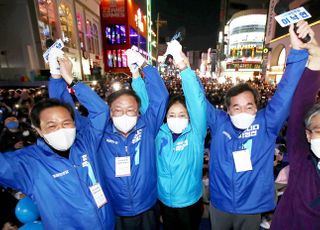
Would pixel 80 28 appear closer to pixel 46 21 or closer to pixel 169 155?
pixel 46 21

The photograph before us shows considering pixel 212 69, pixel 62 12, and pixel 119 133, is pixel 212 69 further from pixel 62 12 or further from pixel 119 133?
pixel 119 133

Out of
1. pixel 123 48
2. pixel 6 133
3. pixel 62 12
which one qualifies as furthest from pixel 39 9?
pixel 123 48

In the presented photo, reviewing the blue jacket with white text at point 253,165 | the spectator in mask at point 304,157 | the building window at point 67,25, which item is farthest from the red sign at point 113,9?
the spectator in mask at point 304,157

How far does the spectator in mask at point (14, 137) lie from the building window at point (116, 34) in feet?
148

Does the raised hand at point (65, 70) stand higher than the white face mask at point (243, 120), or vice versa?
the raised hand at point (65, 70)

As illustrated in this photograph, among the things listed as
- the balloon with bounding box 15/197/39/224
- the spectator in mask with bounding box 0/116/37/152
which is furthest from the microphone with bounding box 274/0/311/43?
the spectator in mask with bounding box 0/116/37/152

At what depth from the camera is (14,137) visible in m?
5.43

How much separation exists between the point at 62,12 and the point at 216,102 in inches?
856

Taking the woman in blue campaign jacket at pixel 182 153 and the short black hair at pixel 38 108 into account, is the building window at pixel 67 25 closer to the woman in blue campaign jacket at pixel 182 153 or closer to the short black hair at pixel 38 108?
the short black hair at pixel 38 108

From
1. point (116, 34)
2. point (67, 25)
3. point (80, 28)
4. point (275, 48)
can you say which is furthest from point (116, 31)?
point (275, 48)

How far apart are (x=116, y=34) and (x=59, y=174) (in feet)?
161

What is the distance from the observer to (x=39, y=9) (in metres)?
18.9

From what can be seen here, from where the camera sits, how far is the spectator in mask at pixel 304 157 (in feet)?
5.95

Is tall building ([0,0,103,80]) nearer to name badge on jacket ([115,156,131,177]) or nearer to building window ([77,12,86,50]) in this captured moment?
building window ([77,12,86,50])
